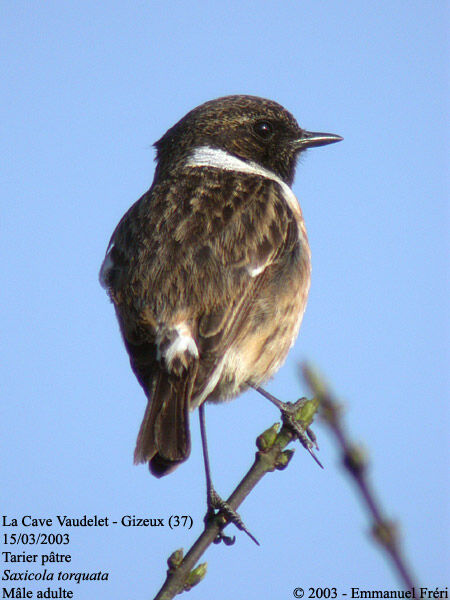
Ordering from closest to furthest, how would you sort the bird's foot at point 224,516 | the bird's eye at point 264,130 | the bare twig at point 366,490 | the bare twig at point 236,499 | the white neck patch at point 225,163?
the bare twig at point 366,490 < the bare twig at point 236,499 < the bird's foot at point 224,516 < the white neck patch at point 225,163 < the bird's eye at point 264,130

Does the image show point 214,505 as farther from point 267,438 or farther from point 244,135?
point 244,135

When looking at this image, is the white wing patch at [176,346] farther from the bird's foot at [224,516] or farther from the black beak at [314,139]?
the black beak at [314,139]

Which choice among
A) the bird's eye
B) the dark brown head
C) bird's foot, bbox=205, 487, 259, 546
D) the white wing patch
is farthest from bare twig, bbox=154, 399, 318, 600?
the bird's eye

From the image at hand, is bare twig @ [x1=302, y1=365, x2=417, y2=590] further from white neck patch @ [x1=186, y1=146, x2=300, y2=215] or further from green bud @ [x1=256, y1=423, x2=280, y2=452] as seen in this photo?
white neck patch @ [x1=186, y1=146, x2=300, y2=215]

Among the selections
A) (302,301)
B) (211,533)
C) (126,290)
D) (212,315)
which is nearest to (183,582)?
(211,533)

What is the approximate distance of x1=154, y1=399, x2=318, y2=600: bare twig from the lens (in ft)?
9.62

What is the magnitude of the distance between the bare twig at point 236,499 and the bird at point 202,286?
3.67 feet

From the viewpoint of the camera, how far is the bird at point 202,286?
14.6 ft

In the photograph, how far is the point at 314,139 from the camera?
24.0 feet

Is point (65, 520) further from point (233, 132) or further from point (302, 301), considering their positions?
point (233, 132)

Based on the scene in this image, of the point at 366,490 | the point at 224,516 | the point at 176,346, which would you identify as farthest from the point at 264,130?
the point at 366,490

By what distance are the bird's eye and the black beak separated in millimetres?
269

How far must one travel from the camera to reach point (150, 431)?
4.23m

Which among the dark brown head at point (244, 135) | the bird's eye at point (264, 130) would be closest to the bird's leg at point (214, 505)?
the dark brown head at point (244, 135)
